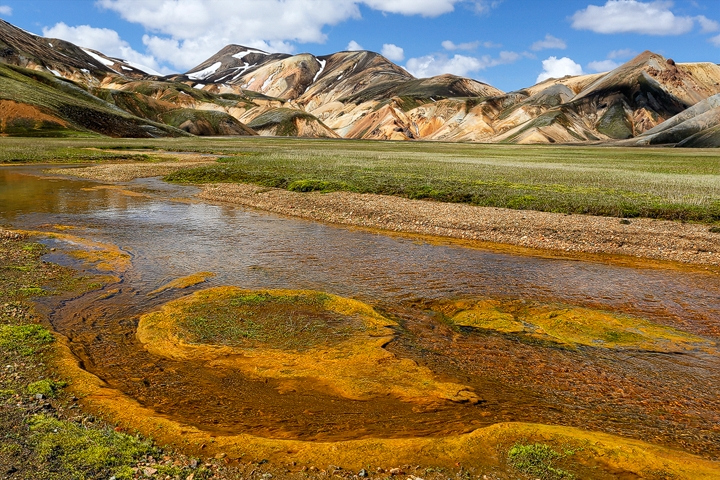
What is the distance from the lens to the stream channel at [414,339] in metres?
8.15

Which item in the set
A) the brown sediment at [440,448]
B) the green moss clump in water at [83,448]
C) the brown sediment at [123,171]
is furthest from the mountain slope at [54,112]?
the brown sediment at [440,448]

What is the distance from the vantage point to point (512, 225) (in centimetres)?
2398

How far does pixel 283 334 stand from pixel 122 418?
4.28 metres

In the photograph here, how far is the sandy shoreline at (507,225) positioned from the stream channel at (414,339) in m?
2.06

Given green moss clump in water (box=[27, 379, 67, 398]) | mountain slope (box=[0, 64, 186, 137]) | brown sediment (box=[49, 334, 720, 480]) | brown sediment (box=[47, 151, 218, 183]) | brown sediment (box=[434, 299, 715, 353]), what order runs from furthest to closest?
mountain slope (box=[0, 64, 186, 137])
brown sediment (box=[47, 151, 218, 183])
brown sediment (box=[434, 299, 715, 353])
green moss clump in water (box=[27, 379, 67, 398])
brown sediment (box=[49, 334, 720, 480])

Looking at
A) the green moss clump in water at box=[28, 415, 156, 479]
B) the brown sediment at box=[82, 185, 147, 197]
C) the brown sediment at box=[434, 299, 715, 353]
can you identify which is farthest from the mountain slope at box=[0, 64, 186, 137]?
the green moss clump in water at box=[28, 415, 156, 479]

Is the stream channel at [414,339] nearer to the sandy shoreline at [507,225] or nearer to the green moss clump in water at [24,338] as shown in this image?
the green moss clump in water at [24,338]

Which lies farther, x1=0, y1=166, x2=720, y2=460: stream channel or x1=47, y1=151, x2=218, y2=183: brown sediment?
x1=47, y1=151, x2=218, y2=183: brown sediment

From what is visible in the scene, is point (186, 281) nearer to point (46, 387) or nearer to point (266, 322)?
point (266, 322)

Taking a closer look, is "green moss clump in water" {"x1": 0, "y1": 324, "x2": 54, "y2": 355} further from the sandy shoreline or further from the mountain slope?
the mountain slope

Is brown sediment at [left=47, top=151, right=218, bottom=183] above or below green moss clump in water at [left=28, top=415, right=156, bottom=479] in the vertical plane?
above

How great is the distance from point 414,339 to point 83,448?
691 cm

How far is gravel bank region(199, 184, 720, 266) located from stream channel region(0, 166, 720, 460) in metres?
2.12

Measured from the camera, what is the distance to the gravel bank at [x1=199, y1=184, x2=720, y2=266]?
2057 cm
